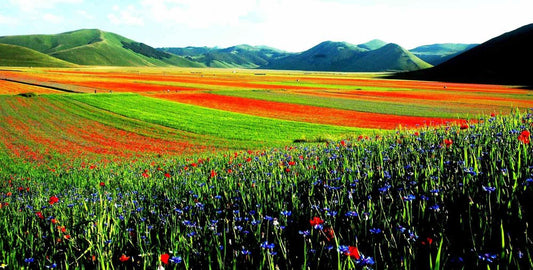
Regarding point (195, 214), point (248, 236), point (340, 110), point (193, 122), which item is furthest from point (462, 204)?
point (340, 110)

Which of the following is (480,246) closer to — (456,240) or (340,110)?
(456,240)

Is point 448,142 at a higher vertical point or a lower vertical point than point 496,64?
lower

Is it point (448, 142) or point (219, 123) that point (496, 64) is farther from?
point (448, 142)

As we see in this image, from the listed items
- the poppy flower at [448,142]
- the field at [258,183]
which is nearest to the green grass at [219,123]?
the field at [258,183]

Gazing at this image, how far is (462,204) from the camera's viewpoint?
3201 mm

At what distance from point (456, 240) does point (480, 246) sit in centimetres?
25

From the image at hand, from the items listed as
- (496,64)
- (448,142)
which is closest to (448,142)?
(448,142)

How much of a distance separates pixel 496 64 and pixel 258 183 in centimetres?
19091

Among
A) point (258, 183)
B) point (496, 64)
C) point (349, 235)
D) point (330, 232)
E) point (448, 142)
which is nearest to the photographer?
point (330, 232)

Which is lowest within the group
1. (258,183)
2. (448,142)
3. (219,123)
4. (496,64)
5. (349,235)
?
(219,123)

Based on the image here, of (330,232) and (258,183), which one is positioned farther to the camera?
(258,183)

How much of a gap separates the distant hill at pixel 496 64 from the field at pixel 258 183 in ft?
394

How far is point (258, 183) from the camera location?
524 centimetres

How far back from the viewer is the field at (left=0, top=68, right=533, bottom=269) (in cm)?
263
